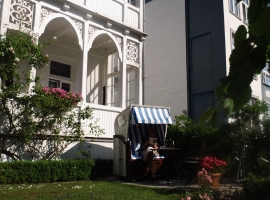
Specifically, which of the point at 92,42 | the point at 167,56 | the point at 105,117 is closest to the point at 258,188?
the point at 105,117

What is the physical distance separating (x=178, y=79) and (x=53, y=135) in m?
8.53

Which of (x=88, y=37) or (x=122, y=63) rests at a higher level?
(x=88, y=37)

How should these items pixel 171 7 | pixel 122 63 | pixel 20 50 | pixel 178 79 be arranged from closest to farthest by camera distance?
pixel 20 50 → pixel 122 63 → pixel 178 79 → pixel 171 7

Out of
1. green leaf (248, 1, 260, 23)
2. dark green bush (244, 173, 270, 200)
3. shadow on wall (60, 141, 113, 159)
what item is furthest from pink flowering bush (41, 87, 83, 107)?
green leaf (248, 1, 260, 23)

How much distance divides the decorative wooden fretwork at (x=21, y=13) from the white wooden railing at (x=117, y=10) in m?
1.63

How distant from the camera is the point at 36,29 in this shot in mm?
9289

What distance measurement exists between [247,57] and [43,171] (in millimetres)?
7537

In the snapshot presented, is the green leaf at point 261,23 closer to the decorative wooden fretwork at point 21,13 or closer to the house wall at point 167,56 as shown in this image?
the decorative wooden fretwork at point 21,13

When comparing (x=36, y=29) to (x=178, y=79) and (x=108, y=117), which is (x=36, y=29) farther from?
(x=178, y=79)

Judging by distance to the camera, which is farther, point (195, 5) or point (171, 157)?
point (195, 5)

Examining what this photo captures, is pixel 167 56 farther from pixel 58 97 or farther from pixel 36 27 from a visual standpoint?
pixel 58 97

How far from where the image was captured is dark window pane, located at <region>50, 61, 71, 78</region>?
1225cm

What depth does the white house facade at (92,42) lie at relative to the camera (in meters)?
9.38

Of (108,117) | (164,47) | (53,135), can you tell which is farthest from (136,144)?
(164,47)
